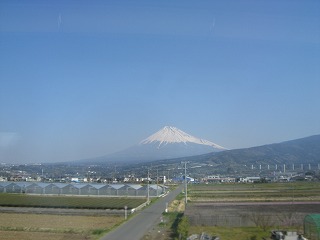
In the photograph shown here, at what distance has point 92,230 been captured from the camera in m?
9.76

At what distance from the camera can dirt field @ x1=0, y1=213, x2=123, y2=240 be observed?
29.6ft

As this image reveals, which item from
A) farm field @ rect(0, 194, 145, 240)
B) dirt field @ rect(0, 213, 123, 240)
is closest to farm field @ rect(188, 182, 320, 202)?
farm field @ rect(0, 194, 145, 240)

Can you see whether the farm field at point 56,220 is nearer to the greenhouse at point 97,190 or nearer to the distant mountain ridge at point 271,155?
the greenhouse at point 97,190

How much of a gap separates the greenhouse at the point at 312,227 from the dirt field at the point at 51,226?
4191mm

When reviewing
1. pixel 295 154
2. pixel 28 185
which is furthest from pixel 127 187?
pixel 295 154

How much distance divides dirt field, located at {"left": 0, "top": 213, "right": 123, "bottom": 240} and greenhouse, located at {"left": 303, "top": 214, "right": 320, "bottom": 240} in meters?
4.19

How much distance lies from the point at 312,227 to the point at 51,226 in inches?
236

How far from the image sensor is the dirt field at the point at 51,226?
29.6ft

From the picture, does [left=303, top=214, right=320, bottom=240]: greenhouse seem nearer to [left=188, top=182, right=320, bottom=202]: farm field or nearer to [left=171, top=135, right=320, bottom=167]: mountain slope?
[left=188, top=182, right=320, bottom=202]: farm field

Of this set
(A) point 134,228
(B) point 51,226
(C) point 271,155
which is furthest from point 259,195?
(C) point 271,155

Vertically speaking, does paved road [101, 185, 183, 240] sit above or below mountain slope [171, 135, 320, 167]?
below

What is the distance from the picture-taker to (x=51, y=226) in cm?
1046

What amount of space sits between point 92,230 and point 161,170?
34.9m

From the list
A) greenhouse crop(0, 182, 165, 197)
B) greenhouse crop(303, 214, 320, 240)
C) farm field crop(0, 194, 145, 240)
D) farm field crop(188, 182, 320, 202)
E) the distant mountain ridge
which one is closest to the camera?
greenhouse crop(303, 214, 320, 240)
